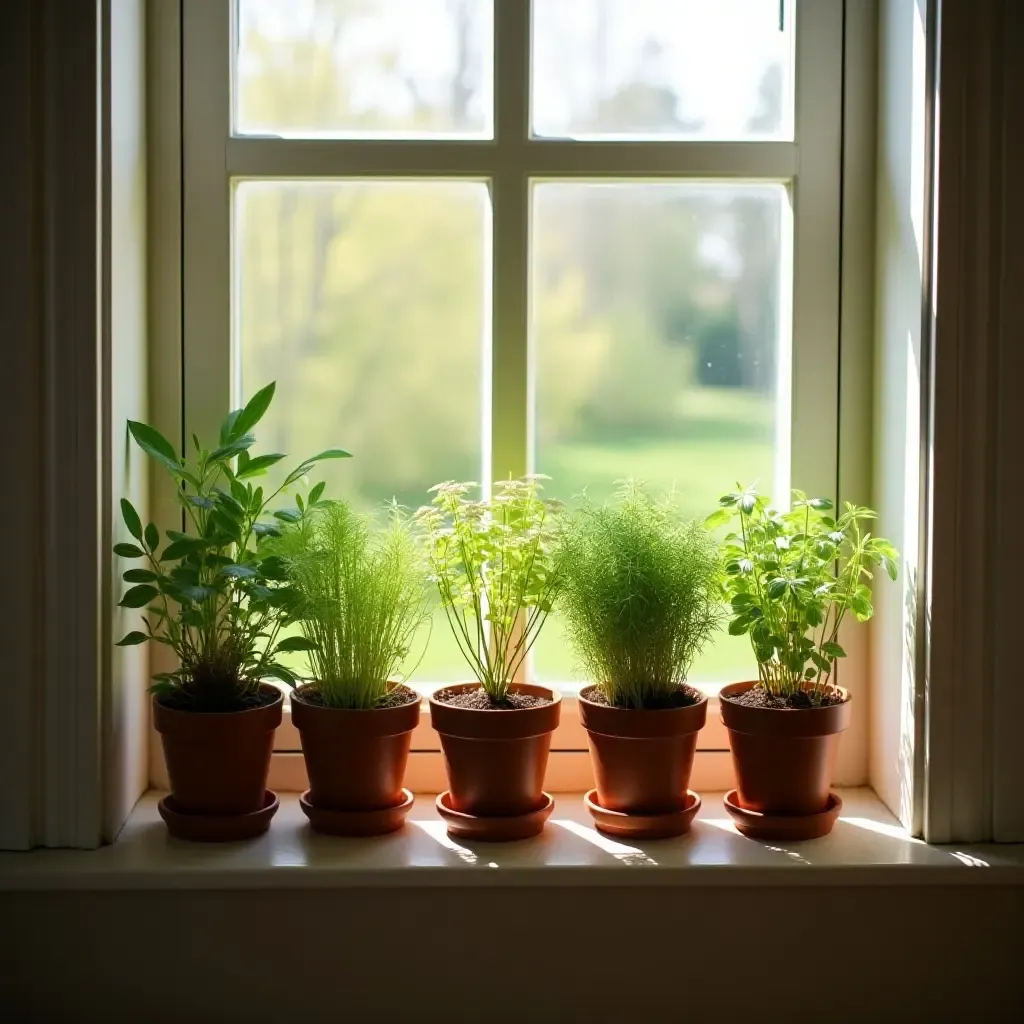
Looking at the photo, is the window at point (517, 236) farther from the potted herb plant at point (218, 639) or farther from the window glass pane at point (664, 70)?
the potted herb plant at point (218, 639)

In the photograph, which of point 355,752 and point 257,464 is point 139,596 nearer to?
point 257,464

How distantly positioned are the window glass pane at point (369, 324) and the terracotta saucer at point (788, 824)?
67 centimetres

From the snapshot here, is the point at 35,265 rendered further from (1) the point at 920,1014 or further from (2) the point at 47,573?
(1) the point at 920,1014

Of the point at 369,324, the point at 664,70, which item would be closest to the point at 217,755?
the point at 369,324

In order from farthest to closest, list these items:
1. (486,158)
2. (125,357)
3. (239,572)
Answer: (486,158)
(125,357)
(239,572)

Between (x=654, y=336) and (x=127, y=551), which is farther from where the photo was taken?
(x=654, y=336)

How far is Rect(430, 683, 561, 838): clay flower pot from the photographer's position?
5.17 feet

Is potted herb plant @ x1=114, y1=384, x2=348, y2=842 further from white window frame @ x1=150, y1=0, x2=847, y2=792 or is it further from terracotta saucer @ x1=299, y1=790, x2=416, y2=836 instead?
white window frame @ x1=150, y1=0, x2=847, y2=792

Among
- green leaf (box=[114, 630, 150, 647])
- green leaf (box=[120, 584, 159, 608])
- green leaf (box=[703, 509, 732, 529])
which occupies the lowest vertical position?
green leaf (box=[114, 630, 150, 647])

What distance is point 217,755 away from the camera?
5.16ft

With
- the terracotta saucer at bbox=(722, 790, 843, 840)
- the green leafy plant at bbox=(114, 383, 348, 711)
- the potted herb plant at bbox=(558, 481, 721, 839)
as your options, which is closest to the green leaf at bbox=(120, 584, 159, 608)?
the green leafy plant at bbox=(114, 383, 348, 711)

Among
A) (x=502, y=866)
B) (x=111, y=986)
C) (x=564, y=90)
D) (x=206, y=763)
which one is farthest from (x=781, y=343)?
(x=111, y=986)

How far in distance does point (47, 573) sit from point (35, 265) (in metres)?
0.41

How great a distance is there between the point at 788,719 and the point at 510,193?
89 centimetres
